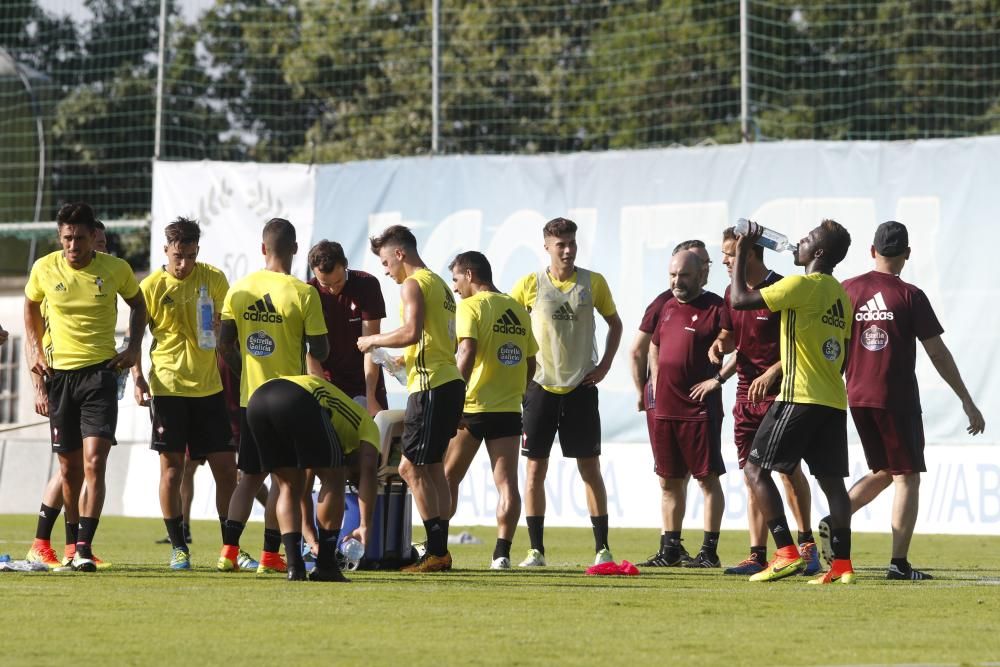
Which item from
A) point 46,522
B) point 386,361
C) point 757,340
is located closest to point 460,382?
point 386,361

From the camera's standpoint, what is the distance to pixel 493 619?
7.55 metres

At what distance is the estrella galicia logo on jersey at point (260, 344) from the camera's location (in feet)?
31.3

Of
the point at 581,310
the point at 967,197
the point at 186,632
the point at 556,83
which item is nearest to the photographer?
the point at 186,632

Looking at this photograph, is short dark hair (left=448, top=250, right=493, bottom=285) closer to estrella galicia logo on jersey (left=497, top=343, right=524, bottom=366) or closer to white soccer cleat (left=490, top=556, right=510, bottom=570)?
estrella galicia logo on jersey (left=497, top=343, right=524, bottom=366)

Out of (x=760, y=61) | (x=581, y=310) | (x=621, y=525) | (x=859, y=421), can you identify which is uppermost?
(x=760, y=61)

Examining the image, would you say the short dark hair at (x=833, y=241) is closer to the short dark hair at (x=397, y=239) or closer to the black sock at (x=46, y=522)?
the short dark hair at (x=397, y=239)

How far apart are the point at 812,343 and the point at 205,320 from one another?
3818 mm

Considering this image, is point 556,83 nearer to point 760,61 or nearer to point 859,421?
point 760,61

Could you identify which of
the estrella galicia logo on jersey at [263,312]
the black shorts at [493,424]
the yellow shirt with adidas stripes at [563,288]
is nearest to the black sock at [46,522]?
the estrella galicia logo on jersey at [263,312]

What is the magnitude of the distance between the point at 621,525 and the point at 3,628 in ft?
34.1

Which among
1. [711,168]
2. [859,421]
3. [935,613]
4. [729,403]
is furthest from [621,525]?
[935,613]

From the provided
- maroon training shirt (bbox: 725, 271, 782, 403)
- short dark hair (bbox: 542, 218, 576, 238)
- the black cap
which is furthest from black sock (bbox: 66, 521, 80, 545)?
the black cap

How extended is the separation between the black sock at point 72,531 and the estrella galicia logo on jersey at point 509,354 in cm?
286

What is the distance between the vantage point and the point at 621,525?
16938mm
